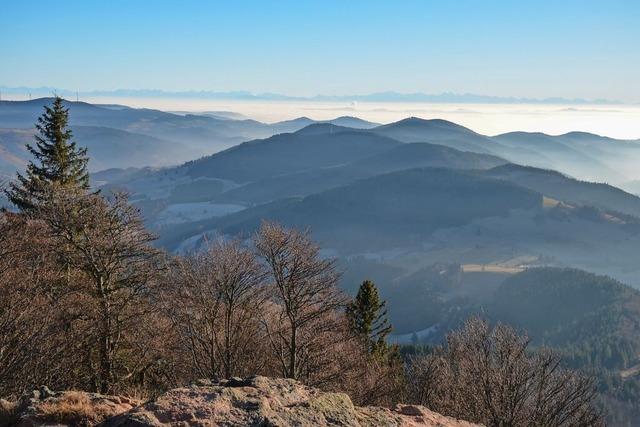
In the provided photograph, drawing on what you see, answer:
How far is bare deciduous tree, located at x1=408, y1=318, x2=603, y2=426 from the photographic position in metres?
27.5

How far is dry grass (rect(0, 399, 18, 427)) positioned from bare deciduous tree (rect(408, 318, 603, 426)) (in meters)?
20.8

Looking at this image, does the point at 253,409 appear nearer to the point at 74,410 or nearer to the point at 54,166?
the point at 74,410

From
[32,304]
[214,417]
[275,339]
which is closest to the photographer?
[214,417]

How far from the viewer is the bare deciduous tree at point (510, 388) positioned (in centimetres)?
2753

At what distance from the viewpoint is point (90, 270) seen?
25906mm

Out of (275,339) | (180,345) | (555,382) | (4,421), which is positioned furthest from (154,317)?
(555,382)

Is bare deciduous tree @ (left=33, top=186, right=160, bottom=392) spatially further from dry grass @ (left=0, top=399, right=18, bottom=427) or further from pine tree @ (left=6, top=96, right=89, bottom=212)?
dry grass @ (left=0, top=399, right=18, bottom=427)

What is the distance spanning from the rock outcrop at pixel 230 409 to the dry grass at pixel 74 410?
0.02 m

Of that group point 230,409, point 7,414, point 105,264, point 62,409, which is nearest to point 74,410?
point 62,409

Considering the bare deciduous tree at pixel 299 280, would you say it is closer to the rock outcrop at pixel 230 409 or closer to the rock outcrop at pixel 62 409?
the rock outcrop at pixel 230 409

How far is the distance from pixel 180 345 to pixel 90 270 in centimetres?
621

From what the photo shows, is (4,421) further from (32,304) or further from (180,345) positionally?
(180,345)

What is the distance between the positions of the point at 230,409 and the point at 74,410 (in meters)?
3.77

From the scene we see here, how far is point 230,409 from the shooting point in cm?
1411
